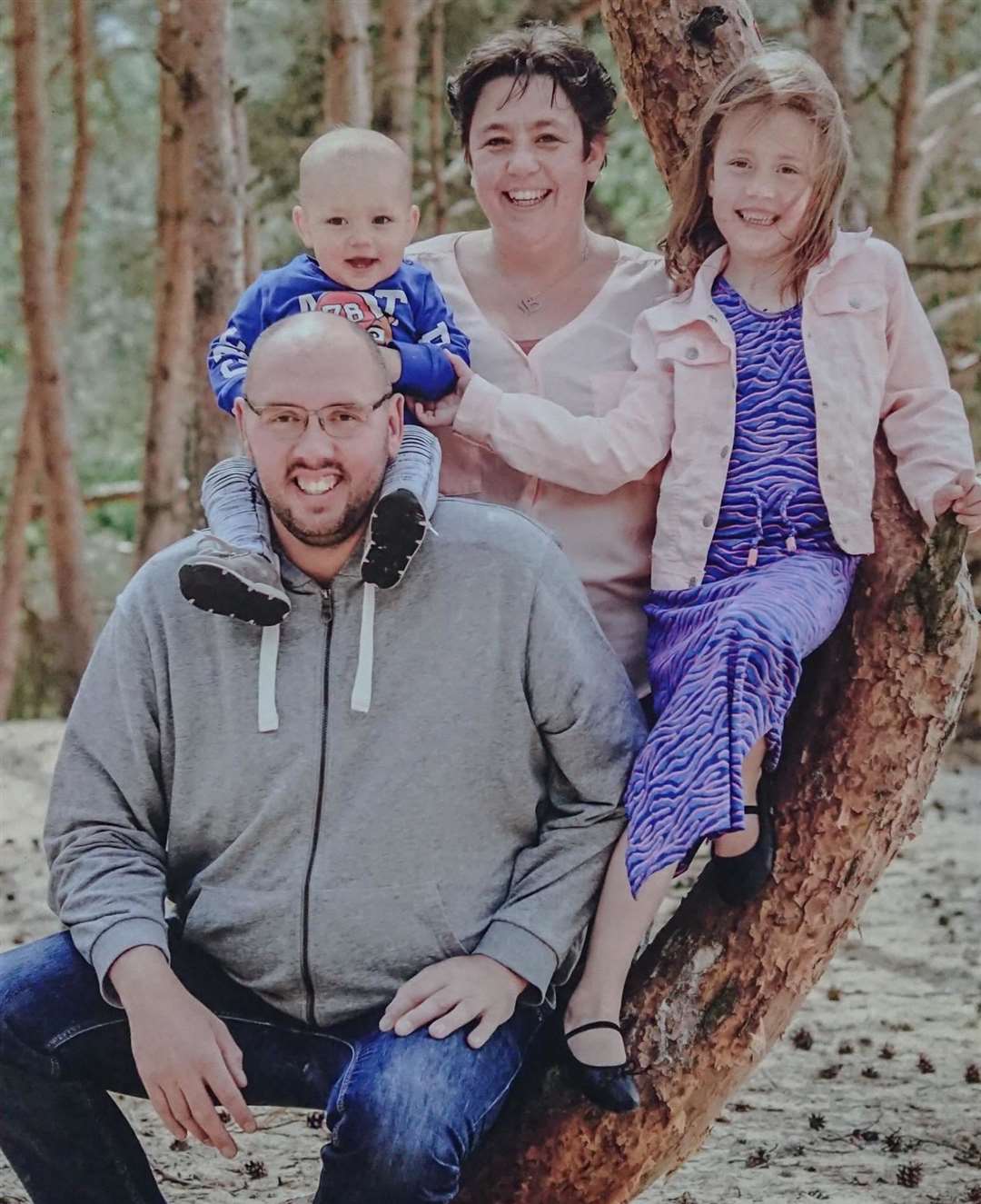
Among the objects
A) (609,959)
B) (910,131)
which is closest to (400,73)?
(910,131)

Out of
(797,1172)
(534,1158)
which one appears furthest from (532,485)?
(797,1172)

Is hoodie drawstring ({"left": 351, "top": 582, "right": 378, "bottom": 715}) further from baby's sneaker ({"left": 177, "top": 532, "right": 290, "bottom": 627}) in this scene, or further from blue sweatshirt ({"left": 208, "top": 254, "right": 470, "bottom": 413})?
blue sweatshirt ({"left": 208, "top": 254, "right": 470, "bottom": 413})

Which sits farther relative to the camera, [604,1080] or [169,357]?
[169,357]

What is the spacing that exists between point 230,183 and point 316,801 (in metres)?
3.82

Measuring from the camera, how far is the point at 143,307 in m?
14.8

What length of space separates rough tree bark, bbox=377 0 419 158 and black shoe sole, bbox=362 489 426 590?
202 inches

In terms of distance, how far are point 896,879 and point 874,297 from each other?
4.93m

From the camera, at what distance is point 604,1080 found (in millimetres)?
2803

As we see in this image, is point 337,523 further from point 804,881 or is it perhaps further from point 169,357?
point 169,357

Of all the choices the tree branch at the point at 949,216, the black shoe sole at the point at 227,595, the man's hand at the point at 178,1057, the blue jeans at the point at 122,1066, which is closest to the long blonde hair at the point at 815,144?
Answer: the black shoe sole at the point at 227,595

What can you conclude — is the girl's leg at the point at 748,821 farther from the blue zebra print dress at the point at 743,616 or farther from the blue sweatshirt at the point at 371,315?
the blue sweatshirt at the point at 371,315

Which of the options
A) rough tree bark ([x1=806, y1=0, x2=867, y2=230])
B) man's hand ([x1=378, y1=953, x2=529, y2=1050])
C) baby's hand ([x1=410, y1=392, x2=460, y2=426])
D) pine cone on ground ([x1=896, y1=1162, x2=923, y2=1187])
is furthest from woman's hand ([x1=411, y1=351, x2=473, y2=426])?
rough tree bark ([x1=806, y1=0, x2=867, y2=230])

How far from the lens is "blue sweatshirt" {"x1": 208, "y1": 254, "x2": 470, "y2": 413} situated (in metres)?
3.14

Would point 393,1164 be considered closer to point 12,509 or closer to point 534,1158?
point 534,1158
